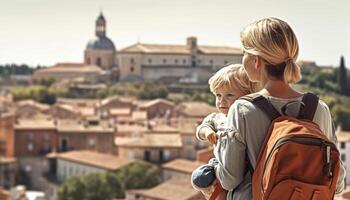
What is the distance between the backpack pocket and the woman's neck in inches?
6.2

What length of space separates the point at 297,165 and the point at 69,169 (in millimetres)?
16634

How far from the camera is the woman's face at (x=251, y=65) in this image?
3.43 ft

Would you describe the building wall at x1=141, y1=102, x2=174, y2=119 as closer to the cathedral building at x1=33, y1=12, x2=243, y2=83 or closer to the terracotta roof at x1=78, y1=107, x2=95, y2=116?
the terracotta roof at x1=78, y1=107, x2=95, y2=116

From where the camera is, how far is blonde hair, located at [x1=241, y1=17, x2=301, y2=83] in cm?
101

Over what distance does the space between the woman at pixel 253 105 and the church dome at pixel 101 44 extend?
40.3 m

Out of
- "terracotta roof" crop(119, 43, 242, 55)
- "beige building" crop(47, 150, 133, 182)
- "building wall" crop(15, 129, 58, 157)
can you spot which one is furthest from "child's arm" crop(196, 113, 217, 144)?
"terracotta roof" crop(119, 43, 242, 55)

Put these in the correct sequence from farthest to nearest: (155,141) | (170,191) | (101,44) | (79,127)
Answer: (101,44)
(79,127)
(155,141)
(170,191)

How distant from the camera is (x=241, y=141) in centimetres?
100

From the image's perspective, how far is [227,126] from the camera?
101 centimetres

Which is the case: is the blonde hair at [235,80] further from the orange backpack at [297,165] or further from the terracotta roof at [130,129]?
the terracotta roof at [130,129]

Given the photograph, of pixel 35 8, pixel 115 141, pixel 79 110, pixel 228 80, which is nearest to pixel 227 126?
pixel 228 80

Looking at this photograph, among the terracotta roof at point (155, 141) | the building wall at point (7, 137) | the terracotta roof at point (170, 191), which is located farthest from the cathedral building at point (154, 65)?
the terracotta roof at point (170, 191)

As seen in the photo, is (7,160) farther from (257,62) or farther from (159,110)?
(257,62)

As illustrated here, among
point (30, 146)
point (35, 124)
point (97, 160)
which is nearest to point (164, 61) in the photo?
point (35, 124)
